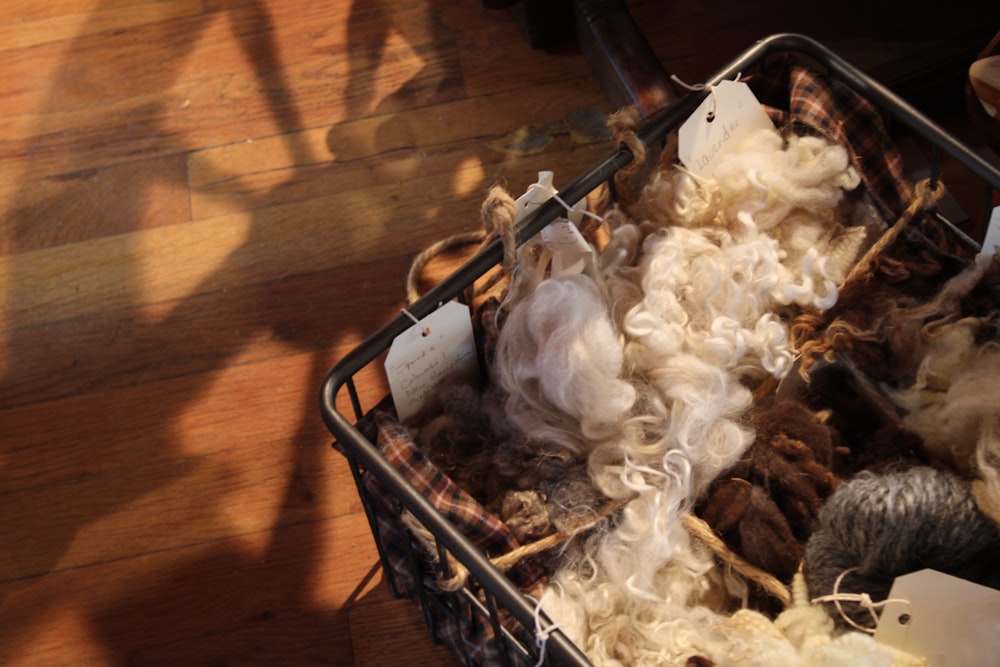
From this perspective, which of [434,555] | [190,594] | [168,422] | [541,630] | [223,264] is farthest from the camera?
[223,264]

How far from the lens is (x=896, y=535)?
2.34 feet

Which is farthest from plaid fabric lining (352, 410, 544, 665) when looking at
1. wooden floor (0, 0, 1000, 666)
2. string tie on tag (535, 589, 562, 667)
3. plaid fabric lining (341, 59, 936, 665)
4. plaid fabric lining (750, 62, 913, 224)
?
plaid fabric lining (750, 62, 913, 224)

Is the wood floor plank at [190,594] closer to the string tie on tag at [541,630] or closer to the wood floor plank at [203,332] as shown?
the wood floor plank at [203,332]

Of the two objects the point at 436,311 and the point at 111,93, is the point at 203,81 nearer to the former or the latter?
the point at 111,93

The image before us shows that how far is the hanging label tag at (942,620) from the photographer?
27.1 inches

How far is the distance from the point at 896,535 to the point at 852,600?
0.20ft

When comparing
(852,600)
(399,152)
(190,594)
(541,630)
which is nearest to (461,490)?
(541,630)

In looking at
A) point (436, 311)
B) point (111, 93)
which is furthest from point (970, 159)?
point (111, 93)

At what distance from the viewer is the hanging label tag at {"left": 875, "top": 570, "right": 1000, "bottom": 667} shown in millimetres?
689

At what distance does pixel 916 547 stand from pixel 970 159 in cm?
33

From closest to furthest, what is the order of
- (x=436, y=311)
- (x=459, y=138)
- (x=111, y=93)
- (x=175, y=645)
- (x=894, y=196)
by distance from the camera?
(x=436, y=311) < (x=894, y=196) < (x=175, y=645) < (x=459, y=138) < (x=111, y=93)

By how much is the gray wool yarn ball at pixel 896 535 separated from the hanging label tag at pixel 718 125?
1.11ft

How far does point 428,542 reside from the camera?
78 centimetres

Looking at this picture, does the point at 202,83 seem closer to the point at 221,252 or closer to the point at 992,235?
the point at 221,252
